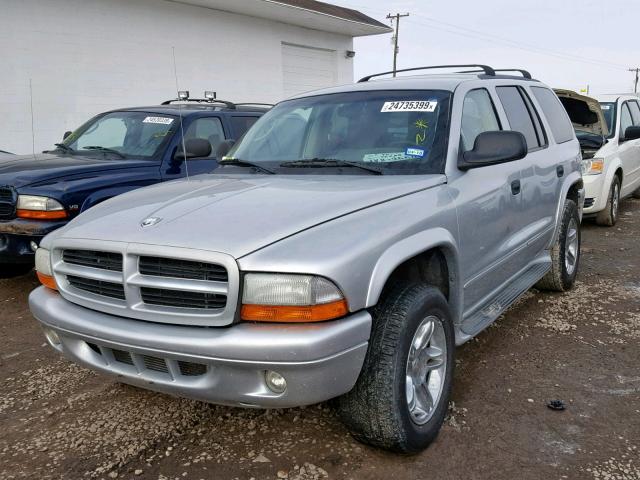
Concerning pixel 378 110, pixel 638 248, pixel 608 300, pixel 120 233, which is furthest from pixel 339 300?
pixel 638 248

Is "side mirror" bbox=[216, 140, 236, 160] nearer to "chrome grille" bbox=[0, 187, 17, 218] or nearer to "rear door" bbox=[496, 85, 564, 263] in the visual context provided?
"chrome grille" bbox=[0, 187, 17, 218]

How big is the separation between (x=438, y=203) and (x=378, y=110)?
2.99ft

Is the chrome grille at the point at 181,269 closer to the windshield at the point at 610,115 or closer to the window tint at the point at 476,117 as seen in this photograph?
the window tint at the point at 476,117

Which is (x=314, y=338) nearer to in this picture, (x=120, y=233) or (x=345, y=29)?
(x=120, y=233)

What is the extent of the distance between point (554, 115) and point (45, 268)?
4240 mm

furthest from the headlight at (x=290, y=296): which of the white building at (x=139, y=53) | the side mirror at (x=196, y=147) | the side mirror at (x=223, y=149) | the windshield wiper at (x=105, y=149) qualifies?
the white building at (x=139, y=53)

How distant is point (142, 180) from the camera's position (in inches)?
221

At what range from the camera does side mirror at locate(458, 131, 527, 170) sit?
10.3 feet

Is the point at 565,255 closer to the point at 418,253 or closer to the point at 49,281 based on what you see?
the point at 418,253

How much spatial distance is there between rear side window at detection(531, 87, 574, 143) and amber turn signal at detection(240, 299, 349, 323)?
3348 millimetres

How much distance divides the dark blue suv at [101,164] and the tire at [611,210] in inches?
195

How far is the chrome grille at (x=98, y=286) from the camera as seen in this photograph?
255 centimetres

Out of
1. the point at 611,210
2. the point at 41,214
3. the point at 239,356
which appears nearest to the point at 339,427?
the point at 239,356

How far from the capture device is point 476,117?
3.68 metres
